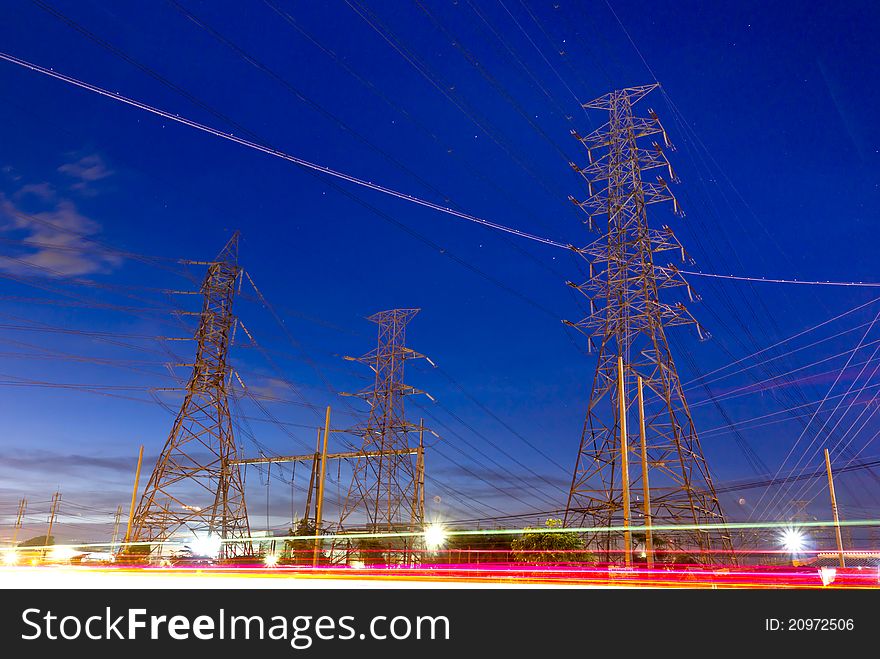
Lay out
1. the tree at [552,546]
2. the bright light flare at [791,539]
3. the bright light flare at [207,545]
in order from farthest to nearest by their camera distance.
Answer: the bright light flare at [791,539] → the bright light flare at [207,545] → the tree at [552,546]

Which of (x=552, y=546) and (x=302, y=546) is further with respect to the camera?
(x=302, y=546)

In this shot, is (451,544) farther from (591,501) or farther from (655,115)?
(655,115)

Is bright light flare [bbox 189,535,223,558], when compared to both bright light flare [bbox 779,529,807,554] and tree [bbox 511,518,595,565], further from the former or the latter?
bright light flare [bbox 779,529,807,554]

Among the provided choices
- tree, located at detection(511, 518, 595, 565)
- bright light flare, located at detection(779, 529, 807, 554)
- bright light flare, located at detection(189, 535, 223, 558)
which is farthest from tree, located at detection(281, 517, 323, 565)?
bright light flare, located at detection(779, 529, 807, 554)

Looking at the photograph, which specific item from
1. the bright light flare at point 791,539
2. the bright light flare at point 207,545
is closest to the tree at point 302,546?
the bright light flare at point 207,545

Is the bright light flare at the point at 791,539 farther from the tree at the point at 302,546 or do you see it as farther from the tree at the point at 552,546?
the tree at the point at 302,546

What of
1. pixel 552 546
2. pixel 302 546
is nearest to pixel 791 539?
pixel 552 546

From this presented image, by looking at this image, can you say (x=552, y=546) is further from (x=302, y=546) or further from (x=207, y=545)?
(x=302, y=546)

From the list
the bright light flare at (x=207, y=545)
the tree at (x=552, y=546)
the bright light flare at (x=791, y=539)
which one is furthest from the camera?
the bright light flare at (x=791, y=539)
